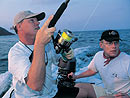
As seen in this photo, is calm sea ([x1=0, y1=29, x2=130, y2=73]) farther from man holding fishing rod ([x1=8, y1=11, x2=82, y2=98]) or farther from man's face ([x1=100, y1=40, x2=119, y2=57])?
man holding fishing rod ([x1=8, y1=11, x2=82, y2=98])

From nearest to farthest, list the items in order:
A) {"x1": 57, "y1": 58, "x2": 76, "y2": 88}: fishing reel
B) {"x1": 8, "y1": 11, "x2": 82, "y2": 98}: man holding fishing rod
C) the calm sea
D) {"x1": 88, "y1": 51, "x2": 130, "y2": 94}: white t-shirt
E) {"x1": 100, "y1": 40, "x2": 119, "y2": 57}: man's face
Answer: {"x1": 8, "y1": 11, "x2": 82, "y2": 98}: man holding fishing rod, {"x1": 57, "y1": 58, "x2": 76, "y2": 88}: fishing reel, {"x1": 88, "y1": 51, "x2": 130, "y2": 94}: white t-shirt, {"x1": 100, "y1": 40, "x2": 119, "y2": 57}: man's face, the calm sea

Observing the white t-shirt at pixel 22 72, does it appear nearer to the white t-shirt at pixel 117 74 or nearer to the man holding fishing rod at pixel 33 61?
the man holding fishing rod at pixel 33 61

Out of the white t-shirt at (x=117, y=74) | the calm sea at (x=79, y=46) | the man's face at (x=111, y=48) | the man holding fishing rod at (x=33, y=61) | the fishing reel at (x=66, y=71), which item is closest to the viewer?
the man holding fishing rod at (x=33, y=61)

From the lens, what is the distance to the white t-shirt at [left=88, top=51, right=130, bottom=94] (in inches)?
68.7

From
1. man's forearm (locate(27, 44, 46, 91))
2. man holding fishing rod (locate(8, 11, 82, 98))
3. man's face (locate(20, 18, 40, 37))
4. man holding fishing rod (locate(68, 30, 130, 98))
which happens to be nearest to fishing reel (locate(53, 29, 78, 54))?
man holding fishing rod (locate(8, 11, 82, 98))

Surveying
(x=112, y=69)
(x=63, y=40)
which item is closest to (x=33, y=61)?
(x=63, y=40)

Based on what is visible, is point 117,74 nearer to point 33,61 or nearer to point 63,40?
point 63,40

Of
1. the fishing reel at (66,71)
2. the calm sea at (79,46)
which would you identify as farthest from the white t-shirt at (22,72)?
the calm sea at (79,46)

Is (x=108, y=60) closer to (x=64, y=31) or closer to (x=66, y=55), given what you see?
(x=66, y=55)

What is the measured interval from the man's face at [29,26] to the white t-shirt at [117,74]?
1.00 metres

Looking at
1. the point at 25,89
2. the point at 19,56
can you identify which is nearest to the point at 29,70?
the point at 19,56

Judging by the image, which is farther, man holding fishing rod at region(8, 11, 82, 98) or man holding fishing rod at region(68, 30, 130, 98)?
man holding fishing rod at region(68, 30, 130, 98)

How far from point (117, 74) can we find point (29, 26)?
1.15m

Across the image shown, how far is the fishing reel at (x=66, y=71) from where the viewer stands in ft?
4.90
